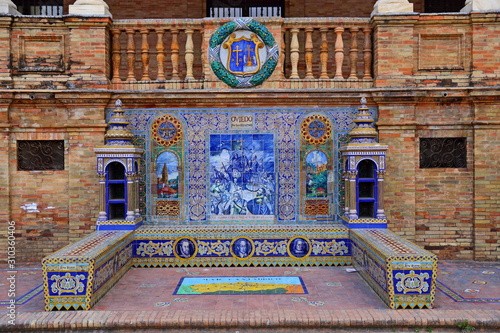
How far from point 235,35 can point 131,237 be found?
441 cm

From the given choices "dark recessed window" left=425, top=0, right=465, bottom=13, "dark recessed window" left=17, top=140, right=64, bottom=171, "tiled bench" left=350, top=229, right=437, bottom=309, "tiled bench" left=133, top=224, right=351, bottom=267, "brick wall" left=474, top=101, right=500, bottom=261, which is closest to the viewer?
"tiled bench" left=350, top=229, right=437, bottom=309

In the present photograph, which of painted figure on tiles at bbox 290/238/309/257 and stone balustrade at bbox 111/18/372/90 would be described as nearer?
painted figure on tiles at bbox 290/238/309/257

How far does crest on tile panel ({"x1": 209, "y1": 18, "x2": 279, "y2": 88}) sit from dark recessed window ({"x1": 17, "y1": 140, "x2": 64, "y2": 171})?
353 cm

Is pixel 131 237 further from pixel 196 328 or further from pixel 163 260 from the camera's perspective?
pixel 196 328

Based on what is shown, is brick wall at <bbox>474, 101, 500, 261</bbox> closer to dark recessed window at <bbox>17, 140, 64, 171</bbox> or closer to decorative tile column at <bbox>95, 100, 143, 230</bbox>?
decorative tile column at <bbox>95, 100, 143, 230</bbox>

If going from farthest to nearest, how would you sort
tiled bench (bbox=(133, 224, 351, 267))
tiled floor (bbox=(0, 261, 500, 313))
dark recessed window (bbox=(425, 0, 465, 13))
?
1. dark recessed window (bbox=(425, 0, 465, 13))
2. tiled bench (bbox=(133, 224, 351, 267))
3. tiled floor (bbox=(0, 261, 500, 313))

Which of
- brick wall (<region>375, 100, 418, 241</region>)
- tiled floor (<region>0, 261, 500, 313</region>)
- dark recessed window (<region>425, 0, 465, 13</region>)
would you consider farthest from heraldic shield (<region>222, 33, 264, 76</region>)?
dark recessed window (<region>425, 0, 465, 13</region>)

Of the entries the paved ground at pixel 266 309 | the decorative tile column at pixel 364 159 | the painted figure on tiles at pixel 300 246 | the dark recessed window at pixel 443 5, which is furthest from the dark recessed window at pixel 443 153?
the dark recessed window at pixel 443 5

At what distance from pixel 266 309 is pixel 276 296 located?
56cm

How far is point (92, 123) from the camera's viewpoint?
8781mm

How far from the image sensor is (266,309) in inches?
242

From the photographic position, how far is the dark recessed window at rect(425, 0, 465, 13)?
11539mm

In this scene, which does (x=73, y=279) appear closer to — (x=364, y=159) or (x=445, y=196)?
(x=364, y=159)

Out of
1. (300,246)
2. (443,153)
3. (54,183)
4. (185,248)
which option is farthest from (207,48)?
(443,153)
